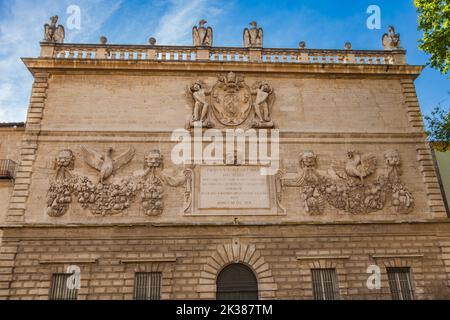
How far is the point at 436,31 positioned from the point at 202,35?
7.93 m

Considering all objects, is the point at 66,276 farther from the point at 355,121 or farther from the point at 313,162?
the point at 355,121

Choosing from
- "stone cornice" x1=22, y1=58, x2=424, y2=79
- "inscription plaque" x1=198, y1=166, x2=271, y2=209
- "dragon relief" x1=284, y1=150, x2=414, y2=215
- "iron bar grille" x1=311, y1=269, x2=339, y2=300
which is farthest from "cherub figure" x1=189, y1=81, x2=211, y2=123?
"iron bar grille" x1=311, y1=269, x2=339, y2=300

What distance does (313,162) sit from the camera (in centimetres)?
1236

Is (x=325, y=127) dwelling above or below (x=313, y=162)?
above

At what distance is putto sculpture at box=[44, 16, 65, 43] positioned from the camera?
1370 centimetres

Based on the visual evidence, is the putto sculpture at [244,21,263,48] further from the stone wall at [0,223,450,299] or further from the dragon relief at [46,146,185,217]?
the stone wall at [0,223,450,299]

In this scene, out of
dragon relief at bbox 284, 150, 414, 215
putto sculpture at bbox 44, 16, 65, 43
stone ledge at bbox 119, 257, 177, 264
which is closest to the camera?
stone ledge at bbox 119, 257, 177, 264

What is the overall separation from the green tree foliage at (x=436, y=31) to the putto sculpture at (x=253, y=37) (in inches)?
215

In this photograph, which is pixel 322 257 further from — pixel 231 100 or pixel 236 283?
pixel 231 100

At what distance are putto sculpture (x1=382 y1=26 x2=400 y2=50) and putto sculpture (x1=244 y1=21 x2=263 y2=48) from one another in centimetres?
512

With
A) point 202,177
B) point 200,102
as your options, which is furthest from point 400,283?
point 200,102

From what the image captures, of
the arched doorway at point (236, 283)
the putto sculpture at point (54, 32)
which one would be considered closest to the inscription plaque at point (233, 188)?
the arched doorway at point (236, 283)
